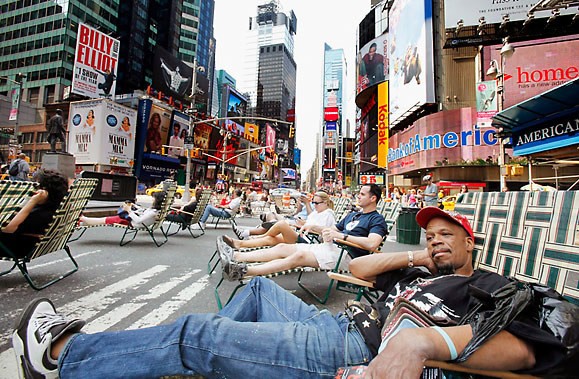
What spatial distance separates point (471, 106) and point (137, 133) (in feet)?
125

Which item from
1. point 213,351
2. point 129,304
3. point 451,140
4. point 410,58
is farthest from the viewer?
point 410,58

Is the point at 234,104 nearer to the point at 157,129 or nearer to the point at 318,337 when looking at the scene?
the point at 157,129

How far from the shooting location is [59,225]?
3.62 m

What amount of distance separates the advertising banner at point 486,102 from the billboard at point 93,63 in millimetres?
34625

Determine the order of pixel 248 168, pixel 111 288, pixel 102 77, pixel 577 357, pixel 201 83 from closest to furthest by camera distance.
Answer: pixel 577 357 < pixel 111 288 < pixel 102 77 < pixel 201 83 < pixel 248 168

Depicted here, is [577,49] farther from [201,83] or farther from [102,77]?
[201,83]

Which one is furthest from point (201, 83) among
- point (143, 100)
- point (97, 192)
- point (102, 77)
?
point (97, 192)

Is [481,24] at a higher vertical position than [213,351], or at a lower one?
higher

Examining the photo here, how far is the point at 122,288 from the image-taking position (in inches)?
143

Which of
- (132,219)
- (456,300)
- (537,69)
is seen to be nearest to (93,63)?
(132,219)

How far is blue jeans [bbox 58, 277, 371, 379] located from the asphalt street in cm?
105

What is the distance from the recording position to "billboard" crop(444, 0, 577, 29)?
2430 cm

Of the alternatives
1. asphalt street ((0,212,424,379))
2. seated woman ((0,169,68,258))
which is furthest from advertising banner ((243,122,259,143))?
seated woman ((0,169,68,258))

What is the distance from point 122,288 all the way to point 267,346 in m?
3.02
